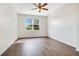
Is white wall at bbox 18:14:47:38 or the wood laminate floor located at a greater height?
white wall at bbox 18:14:47:38

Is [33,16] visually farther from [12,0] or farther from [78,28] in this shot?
[12,0]

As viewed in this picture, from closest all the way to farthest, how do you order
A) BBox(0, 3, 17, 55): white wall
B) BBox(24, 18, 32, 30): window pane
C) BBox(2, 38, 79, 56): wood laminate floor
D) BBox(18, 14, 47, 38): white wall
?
BBox(0, 3, 17, 55): white wall → BBox(2, 38, 79, 56): wood laminate floor → BBox(18, 14, 47, 38): white wall → BBox(24, 18, 32, 30): window pane

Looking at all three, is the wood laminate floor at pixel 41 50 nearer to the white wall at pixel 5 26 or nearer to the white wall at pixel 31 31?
the white wall at pixel 5 26

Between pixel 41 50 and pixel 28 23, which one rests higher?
pixel 28 23

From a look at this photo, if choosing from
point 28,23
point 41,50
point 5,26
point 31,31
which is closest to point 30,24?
point 28,23

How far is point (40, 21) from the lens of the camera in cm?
1007

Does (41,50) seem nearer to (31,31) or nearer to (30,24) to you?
(31,31)

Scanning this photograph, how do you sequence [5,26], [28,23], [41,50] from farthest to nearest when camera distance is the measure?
[28,23]
[41,50]
[5,26]

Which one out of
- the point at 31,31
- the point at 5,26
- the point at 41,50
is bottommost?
the point at 41,50

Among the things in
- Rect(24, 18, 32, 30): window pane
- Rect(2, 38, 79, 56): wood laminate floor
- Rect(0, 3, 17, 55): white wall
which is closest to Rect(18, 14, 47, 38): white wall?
Rect(24, 18, 32, 30): window pane

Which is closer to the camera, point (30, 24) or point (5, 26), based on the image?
point (5, 26)

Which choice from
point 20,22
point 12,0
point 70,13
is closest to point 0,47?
point 12,0

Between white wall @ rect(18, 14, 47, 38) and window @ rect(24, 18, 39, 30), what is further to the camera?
window @ rect(24, 18, 39, 30)

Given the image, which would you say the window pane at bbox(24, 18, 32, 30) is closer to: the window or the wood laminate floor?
the window
